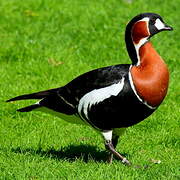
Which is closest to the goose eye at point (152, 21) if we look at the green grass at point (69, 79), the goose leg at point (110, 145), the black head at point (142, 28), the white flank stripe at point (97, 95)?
the black head at point (142, 28)

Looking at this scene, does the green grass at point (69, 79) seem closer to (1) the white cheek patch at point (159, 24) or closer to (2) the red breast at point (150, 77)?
(2) the red breast at point (150, 77)

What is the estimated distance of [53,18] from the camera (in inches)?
456

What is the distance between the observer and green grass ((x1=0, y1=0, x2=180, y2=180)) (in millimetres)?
5992

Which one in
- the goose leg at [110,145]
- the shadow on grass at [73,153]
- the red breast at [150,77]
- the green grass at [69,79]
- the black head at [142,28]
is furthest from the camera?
the shadow on grass at [73,153]

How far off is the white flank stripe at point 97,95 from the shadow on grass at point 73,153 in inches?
23.8

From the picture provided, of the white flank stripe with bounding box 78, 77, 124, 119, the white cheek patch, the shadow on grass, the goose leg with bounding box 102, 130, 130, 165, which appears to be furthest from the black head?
the shadow on grass

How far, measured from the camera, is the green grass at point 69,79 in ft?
19.7

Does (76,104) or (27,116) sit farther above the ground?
(76,104)

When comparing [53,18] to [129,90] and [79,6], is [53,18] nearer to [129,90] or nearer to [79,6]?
[79,6]

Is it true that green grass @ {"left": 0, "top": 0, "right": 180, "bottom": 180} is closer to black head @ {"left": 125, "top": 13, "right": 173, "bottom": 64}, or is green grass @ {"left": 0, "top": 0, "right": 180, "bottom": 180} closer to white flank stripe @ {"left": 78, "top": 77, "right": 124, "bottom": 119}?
white flank stripe @ {"left": 78, "top": 77, "right": 124, "bottom": 119}

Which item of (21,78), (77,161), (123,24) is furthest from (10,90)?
(123,24)

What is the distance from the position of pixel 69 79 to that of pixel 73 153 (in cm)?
270

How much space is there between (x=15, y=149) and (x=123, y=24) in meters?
5.42

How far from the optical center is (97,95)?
600 cm
